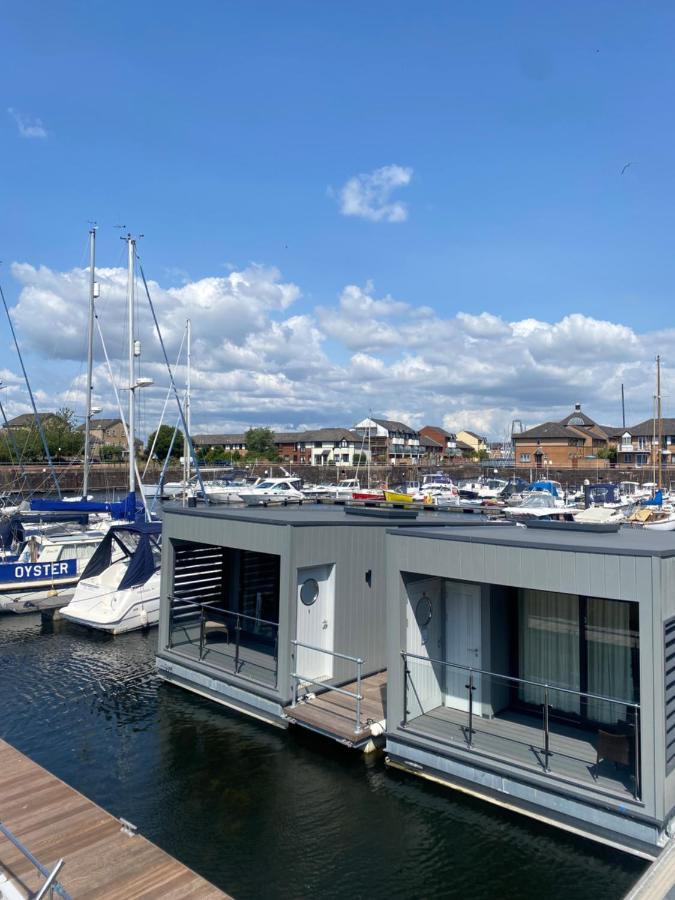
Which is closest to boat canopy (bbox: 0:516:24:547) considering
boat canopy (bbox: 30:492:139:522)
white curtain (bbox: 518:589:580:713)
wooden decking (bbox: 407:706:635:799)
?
boat canopy (bbox: 30:492:139:522)

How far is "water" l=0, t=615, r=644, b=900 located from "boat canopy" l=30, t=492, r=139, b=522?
42.9 feet

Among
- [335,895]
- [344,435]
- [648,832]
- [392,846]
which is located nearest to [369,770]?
[392,846]

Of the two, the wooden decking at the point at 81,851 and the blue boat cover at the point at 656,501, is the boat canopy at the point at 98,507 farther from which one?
the blue boat cover at the point at 656,501

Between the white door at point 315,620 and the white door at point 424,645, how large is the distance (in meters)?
2.19

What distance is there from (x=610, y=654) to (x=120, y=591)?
1524 cm

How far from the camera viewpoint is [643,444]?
9100 centimetres

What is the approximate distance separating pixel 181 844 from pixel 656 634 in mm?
6573

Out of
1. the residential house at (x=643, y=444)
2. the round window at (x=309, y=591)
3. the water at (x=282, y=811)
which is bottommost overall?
the water at (x=282, y=811)

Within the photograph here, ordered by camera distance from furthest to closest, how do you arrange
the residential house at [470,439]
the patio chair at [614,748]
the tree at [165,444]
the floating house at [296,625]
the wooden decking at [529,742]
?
the residential house at [470,439]
the tree at [165,444]
the floating house at [296,625]
the wooden decking at [529,742]
the patio chair at [614,748]

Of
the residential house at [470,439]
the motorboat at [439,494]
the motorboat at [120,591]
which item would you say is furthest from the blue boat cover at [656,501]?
the residential house at [470,439]

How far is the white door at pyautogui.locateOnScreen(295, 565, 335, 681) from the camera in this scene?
39.5 feet

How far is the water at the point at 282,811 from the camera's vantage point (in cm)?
790

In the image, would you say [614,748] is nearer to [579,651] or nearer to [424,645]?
[579,651]

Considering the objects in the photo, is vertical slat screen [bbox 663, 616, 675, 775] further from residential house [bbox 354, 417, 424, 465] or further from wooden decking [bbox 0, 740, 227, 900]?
residential house [bbox 354, 417, 424, 465]
